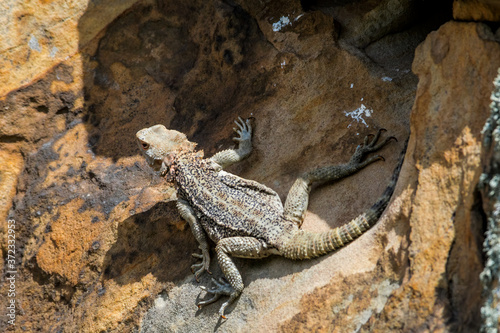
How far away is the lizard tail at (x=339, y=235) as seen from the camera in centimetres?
388

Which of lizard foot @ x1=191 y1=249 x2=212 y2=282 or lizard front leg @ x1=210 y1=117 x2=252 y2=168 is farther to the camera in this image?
lizard front leg @ x1=210 y1=117 x2=252 y2=168

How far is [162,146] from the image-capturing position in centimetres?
510

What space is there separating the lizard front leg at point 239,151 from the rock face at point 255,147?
17cm

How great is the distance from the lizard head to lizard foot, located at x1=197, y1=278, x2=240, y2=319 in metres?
1.36

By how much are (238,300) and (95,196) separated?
217 centimetres

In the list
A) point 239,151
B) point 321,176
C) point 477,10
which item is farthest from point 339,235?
point 477,10

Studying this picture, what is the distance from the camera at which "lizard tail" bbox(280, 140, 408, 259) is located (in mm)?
3881

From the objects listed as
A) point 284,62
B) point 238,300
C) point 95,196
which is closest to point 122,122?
point 95,196

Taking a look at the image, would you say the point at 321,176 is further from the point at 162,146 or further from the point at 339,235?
the point at 162,146

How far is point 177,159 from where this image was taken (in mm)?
5055

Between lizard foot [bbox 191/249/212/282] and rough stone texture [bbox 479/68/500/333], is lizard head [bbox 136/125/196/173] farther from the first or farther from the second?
rough stone texture [bbox 479/68/500/333]

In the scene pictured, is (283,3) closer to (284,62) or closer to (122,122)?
(284,62)

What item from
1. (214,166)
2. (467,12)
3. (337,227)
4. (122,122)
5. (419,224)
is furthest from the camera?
(122,122)

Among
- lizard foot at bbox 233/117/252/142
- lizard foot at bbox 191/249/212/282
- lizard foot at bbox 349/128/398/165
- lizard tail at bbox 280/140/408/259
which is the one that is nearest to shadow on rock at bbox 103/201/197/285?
lizard foot at bbox 191/249/212/282
